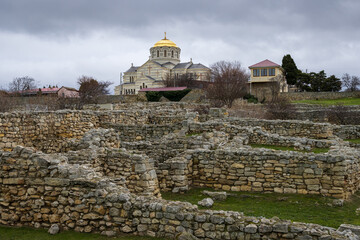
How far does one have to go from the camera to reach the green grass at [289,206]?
830 centimetres

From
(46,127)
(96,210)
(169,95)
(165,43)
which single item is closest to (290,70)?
(169,95)

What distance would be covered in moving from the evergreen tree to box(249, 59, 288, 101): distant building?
17.7 ft

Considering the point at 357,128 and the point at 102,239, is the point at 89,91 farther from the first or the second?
the point at 102,239

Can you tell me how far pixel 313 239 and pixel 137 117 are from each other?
16.1 m

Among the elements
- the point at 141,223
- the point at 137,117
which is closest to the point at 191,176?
the point at 141,223

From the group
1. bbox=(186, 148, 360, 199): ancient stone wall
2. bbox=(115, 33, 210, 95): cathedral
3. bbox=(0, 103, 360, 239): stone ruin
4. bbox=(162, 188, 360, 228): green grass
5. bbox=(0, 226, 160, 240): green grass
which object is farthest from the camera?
bbox=(115, 33, 210, 95): cathedral

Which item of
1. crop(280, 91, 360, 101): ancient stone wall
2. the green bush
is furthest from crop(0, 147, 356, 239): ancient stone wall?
crop(280, 91, 360, 101): ancient stone wall

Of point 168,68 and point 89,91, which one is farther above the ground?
point 168,68

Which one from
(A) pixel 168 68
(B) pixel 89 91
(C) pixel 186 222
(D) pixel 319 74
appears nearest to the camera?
Result: (C) pixel 186 222

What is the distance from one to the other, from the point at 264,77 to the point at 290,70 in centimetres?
982

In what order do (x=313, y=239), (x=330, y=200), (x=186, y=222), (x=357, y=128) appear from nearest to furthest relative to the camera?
(x=313, y=239) < (x=186, y=222) < (x=330, y=200) < (x=357, y=128)

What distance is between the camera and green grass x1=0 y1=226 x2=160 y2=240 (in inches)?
276

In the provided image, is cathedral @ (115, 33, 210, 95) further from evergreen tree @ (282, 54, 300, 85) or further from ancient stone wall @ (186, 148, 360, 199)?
ancient stone wall @ (186, 148, 360, 199)

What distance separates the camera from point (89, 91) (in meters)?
47.7
